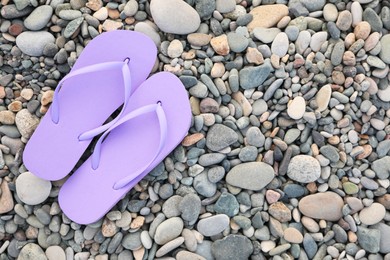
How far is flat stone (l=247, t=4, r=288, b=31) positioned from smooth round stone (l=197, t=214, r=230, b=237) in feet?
1.24

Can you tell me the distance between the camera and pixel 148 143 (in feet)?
3.28

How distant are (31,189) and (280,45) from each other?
1.83ft

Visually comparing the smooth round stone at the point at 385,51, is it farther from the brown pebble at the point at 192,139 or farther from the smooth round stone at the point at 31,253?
the smooth round stone at the point at 31,253

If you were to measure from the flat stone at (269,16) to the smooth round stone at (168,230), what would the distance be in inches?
16.0

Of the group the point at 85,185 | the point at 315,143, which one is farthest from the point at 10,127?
the point at 315,143

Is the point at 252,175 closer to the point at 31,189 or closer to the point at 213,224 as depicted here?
the point at 213,224

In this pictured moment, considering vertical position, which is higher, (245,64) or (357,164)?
(245,64)

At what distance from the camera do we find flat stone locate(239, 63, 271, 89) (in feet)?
3.17

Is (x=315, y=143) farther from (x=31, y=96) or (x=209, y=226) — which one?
(x=31, y=96)

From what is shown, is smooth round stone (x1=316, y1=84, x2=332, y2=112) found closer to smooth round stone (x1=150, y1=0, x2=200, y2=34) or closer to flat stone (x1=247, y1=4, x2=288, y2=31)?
flat stone (x1=247, y1=4, x2=288, y2=31)

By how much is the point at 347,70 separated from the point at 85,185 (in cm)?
56

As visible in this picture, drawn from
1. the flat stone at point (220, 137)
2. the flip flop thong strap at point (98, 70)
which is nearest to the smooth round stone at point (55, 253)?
the flip flop thong strap at point (98, 70)

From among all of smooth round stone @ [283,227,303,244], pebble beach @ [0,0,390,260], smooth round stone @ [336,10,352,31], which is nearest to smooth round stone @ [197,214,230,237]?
pebble beach @ [0,0,390,260]

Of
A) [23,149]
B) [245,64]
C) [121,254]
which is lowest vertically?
[121,254]
